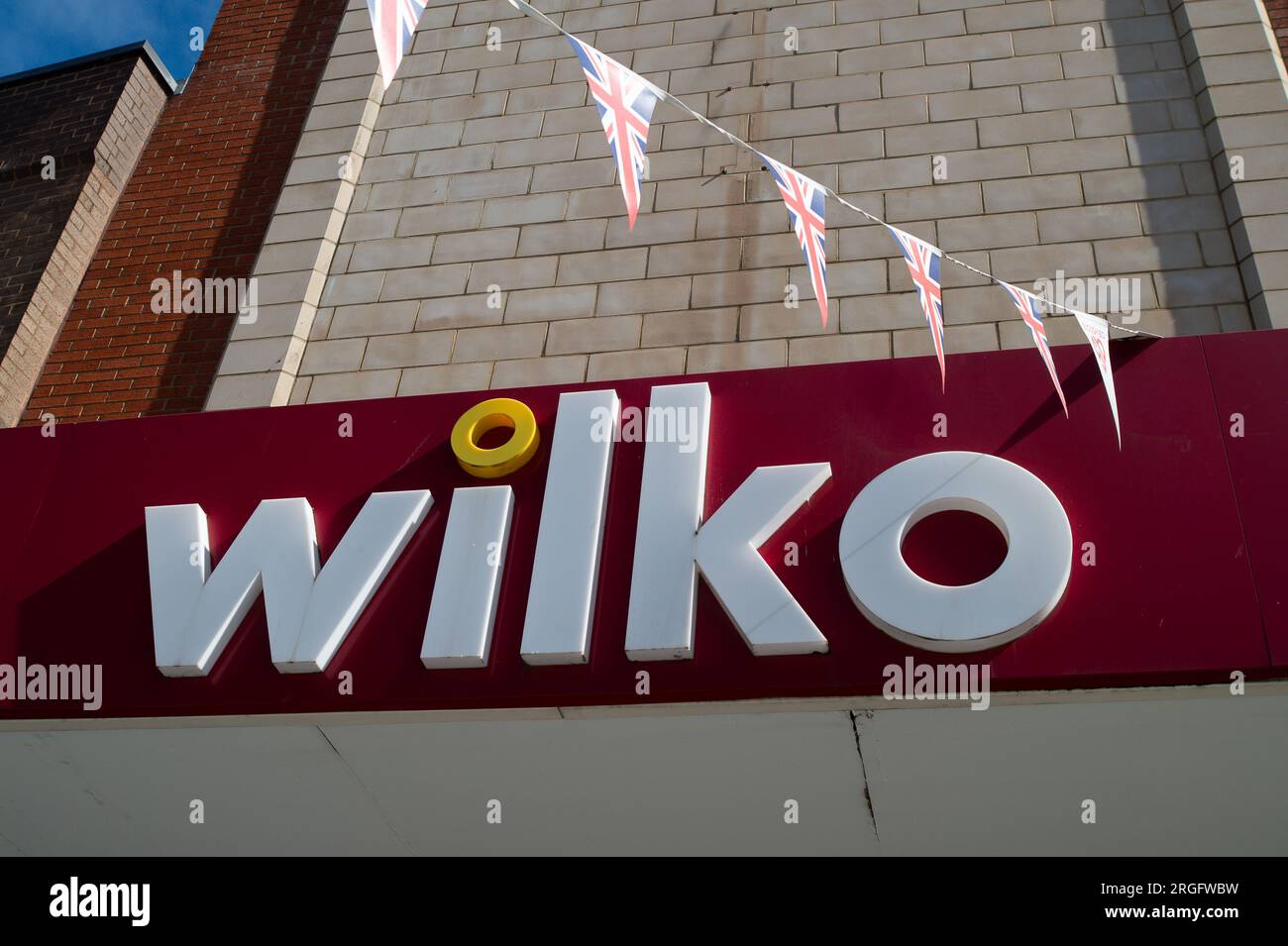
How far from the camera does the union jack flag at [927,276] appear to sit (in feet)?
20.3

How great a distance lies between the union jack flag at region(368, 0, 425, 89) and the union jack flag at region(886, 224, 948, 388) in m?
2.40

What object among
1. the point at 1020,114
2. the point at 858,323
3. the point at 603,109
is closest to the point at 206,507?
the point at 603,109

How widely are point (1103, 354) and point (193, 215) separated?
720cm

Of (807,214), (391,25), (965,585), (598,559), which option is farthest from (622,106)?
(965,585)

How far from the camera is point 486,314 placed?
27.9 ft

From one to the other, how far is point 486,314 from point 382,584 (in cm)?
286

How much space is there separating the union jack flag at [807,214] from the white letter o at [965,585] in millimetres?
963

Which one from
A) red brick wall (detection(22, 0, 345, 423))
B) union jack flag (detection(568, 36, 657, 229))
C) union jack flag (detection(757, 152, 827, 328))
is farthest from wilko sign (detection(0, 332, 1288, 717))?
red brick wall (detection(22, 0, 345, 423))

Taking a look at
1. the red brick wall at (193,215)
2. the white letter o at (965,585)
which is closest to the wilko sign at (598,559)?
the white letter o at (965,585)

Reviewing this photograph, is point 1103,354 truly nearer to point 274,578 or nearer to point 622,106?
point 622,106

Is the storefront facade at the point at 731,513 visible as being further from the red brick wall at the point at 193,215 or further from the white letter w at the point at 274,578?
the red brick wall at the point at 193,215

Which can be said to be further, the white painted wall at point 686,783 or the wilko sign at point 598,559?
the white painted wall at point 686,783

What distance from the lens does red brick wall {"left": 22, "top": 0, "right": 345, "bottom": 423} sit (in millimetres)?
9266

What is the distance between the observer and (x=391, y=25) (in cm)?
518
